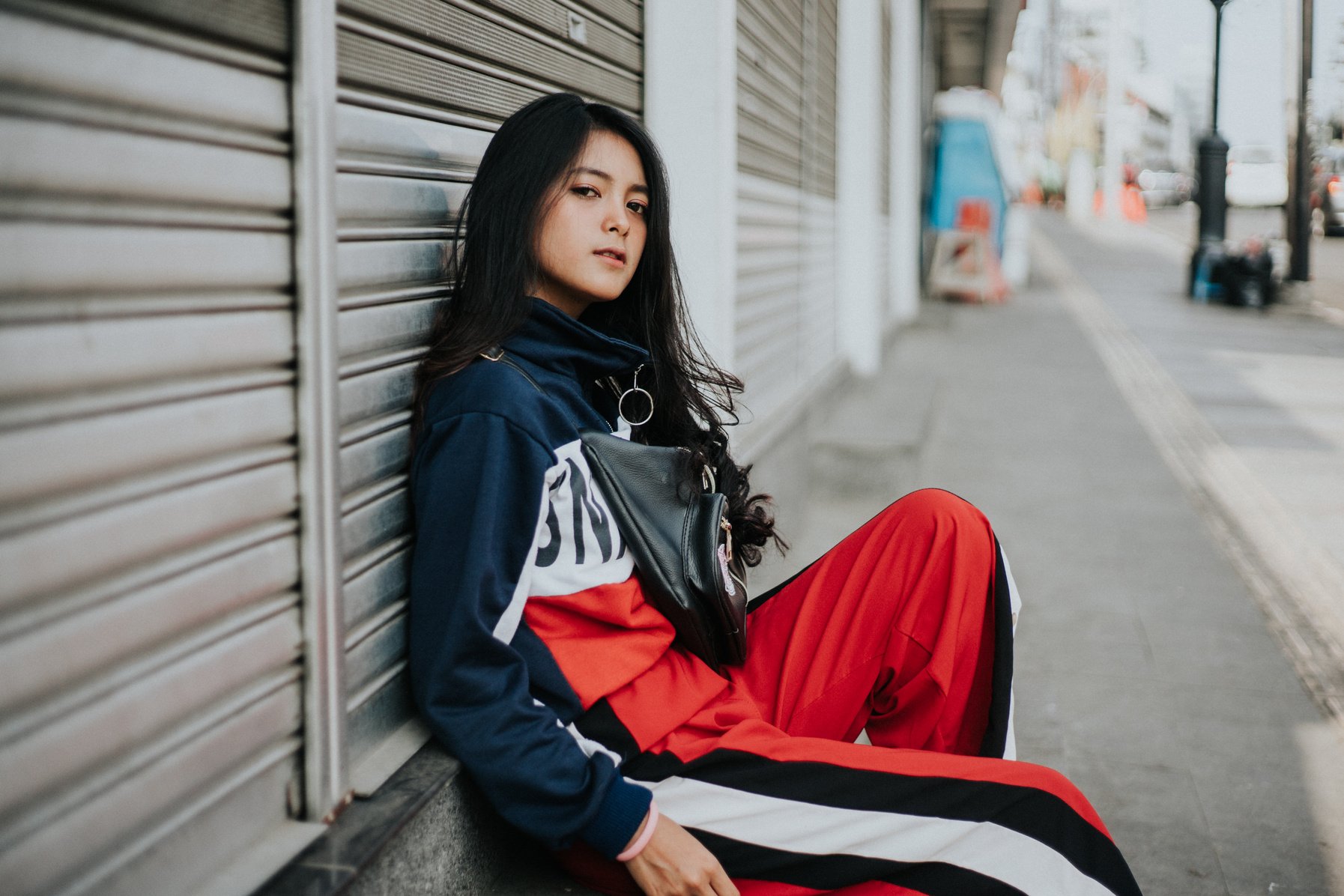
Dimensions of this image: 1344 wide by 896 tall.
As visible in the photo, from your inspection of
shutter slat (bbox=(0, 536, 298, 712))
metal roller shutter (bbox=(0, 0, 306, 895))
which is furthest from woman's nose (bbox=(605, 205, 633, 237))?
shutter slat (bbox=(0, 536, 298, 712))

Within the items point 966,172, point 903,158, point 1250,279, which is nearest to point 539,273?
point 903,158

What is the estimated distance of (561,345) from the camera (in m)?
1.98

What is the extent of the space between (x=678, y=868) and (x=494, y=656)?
385 millimetres

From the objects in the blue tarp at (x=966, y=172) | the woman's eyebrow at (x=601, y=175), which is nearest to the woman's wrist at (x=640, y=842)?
the woman's eyebrow at (x=601, y=175)

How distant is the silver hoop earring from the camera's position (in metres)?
2.19

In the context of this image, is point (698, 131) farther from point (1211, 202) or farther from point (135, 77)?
point (1211, 202)

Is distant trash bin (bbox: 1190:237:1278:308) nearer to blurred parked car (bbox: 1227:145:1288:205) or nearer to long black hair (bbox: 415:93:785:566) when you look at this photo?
long black hair (bbox: 415:93:785:566)

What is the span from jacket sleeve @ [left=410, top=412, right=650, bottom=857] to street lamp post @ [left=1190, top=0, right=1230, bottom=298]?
50.5 ft

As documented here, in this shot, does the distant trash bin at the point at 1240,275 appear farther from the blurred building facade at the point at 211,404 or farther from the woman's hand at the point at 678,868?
the woman's hand at the point at 678,868

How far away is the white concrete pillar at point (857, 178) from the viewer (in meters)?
Answer: 8.02

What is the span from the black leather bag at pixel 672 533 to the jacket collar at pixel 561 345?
0.14 metres

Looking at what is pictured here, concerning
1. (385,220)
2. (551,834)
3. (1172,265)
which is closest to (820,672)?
(551,834)

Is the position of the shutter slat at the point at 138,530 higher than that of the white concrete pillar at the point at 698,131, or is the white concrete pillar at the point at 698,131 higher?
the white concrete pillar at the point at 698,131

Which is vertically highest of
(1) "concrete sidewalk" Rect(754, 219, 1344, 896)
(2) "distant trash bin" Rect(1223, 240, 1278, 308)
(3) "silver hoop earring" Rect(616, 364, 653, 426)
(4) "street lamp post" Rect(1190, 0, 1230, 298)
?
(4) "street lamp post" Rect(1190, 0, 1230, 298)
